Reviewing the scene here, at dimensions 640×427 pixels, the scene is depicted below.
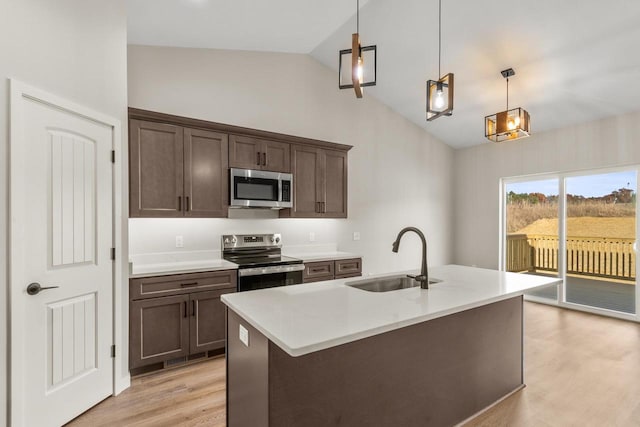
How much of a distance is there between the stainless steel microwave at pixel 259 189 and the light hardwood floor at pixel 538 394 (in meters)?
1.59

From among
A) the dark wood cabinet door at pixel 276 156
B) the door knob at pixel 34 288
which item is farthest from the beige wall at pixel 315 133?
the door knob at pixel 34 288

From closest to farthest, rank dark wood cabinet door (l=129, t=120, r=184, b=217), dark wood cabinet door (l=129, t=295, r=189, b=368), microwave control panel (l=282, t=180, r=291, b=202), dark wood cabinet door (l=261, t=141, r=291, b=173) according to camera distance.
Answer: dark wood cabinet door (l=129, t=295, r=189, b=368), dark wood cabinet door (l=129, t=120, r=184, b=217), dark wood cabinet door (l=261, t=141, r=291, b=173), microwave control panel (l=282, t=180, r=291, b=202)

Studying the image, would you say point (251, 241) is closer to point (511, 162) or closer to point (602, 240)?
point (511, 162)

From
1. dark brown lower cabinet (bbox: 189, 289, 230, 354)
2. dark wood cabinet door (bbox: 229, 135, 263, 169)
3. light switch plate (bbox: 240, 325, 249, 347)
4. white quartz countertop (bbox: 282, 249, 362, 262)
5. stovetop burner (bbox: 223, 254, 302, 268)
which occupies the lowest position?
dark brown lower cabinet (bbox: 189, 289, 230, 354)

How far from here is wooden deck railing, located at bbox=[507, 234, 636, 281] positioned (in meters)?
4.29

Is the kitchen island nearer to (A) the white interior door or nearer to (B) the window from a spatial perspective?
(A) the white interior door

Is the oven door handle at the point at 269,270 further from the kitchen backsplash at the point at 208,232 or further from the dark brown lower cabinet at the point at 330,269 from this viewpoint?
the kitchen backsplash at the point at 208,232

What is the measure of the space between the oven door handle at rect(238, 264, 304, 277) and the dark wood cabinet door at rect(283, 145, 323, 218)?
663mm

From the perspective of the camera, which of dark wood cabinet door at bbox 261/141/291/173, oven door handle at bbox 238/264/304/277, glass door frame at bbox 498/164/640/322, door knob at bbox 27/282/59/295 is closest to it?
door knob at bbox 27/282/59/295

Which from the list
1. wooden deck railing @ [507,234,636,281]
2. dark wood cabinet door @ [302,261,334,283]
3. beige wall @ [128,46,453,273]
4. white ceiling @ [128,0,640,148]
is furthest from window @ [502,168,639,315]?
dark wood cabinet door @ [302,261,334,283]

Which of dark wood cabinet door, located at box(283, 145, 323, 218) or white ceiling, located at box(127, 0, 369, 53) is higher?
white ceiling, located at box(127, 0, 369, 53)

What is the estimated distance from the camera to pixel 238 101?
3834mm

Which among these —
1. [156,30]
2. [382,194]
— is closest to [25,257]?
[156,30]

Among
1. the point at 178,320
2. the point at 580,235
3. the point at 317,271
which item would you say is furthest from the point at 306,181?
the point at 580,235
